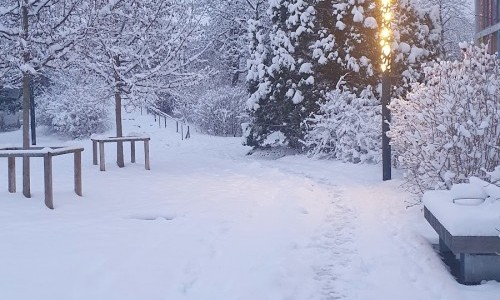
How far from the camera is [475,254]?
5121 millimetres

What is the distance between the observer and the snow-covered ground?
4910 mm

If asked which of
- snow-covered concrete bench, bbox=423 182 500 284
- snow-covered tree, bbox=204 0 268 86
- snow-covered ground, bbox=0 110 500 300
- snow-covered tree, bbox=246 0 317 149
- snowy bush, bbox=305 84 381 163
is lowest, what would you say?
snow-covered ground, bbox=0 110 500 300

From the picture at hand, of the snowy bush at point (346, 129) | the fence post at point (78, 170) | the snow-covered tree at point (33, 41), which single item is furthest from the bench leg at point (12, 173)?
the snowy bush at point (346, 129)

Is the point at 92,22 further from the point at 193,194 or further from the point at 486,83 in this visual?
the point at 486,83

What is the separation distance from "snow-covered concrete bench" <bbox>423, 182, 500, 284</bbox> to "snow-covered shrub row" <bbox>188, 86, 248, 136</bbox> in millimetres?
25830

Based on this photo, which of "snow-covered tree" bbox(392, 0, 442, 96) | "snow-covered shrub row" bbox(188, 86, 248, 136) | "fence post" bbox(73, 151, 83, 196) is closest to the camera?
"fence post" bbox(73, 151, 83, 196)

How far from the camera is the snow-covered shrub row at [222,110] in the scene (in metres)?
31.5

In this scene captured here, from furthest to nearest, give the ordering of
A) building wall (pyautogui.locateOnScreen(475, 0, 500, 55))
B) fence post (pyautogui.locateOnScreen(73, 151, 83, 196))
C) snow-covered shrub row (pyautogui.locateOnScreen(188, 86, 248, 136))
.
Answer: snow-covered shrub row (pyautogui.locateOnScreen(188, 86, 248, 136)), building wall (pyautogui.locateOnScreen(475, 0, 500, 55)), fence post (pyautogui.locateOnScreen(73, 151, 83, 196))

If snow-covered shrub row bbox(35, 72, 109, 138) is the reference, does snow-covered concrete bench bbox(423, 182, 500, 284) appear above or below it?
below

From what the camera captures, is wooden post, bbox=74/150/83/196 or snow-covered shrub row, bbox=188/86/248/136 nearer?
wooden post, bbox=74/150/83/196

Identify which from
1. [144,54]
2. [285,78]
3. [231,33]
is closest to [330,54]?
[285,78]

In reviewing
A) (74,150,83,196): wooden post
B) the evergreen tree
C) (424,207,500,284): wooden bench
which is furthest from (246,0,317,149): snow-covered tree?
(424,207,500,284): wooden bench

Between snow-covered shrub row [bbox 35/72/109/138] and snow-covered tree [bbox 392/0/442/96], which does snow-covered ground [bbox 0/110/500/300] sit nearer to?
snow-covered tree [bbox 392/0/442/96]

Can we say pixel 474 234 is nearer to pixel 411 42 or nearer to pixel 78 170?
pixel 78 170
